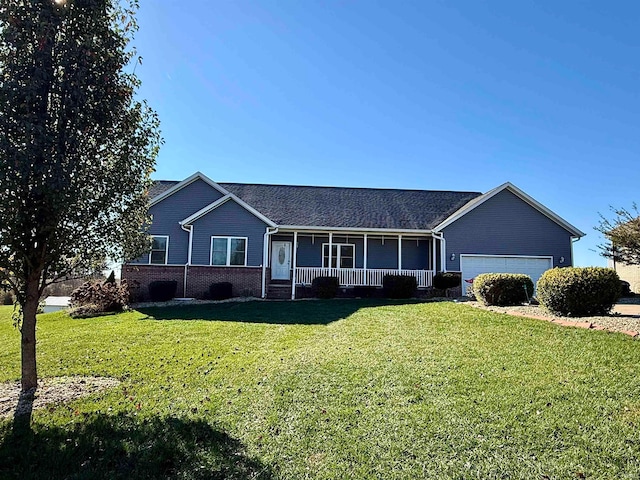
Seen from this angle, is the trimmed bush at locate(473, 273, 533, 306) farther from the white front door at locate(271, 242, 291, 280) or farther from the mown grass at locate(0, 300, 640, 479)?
the white front door at locate(271, 242, 291, 280)

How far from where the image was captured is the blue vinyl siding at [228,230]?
60.1ft

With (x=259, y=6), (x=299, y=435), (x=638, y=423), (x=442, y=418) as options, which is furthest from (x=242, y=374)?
(x=259, y=6)

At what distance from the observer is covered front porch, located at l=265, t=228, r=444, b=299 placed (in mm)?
19203

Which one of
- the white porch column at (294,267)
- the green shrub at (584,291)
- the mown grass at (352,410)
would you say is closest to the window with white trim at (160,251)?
the white porch column at (294,267)

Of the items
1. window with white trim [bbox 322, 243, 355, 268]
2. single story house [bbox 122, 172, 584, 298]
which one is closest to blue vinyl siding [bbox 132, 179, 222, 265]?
single story house [bbox 122, 172, 584, 298]

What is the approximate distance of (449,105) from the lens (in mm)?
14828

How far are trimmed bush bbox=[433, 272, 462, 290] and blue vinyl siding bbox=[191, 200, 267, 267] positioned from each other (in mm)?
8305

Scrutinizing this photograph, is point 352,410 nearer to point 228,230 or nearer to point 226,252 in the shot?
point 226,252

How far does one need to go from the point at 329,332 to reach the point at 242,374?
3.48 m

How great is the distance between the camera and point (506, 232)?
63.8 feet

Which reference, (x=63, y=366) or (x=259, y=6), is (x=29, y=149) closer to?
(x=63, y=366)

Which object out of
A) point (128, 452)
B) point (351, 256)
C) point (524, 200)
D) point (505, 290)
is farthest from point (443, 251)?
point (128, 452)

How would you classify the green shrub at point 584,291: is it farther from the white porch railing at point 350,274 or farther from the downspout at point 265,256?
the downspout at point 265,256

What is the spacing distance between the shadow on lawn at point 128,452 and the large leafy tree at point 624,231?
9.53 metres
